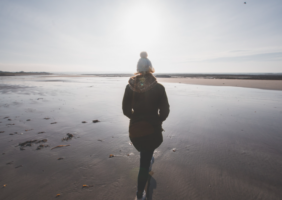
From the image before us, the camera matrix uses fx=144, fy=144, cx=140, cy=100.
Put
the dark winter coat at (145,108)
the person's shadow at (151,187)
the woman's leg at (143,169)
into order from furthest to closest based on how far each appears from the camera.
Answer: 1. the person's shadow at (151,187)
2. the woman's leg at (143,169)
3. the dark winter coat at (145,108)

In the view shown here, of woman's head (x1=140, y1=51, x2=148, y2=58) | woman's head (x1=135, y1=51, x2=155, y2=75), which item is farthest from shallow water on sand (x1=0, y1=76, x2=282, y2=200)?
woman's head (x1=140, y1=51, x2=148, y2=58)

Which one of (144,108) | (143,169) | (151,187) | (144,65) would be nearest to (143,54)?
(144,65)

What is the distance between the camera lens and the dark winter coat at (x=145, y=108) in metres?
2.21

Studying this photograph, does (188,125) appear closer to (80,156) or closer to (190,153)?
(190,153)

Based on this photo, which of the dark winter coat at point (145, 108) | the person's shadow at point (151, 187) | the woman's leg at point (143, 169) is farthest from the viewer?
the person's shadow at point (151, 187)

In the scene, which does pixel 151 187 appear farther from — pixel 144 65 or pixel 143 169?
pixel 144 65

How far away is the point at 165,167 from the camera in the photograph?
336 centimetres

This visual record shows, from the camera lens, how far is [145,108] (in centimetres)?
224

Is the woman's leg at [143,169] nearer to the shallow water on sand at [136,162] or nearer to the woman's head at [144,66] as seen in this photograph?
the shallow water on sand at [136,162]

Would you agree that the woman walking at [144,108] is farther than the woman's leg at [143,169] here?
No

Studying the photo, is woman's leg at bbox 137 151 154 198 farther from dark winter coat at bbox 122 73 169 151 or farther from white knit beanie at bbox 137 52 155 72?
white knit beanie at bbox 137 52 155 72

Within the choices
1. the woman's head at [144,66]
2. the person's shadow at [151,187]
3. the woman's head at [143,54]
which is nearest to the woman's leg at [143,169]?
the person's shadow at [151,187]

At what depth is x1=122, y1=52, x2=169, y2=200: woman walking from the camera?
7.25 feet

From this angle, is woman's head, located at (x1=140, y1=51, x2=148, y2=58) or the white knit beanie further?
woman's head, located at (x1=140, y1=51, x2=148, y2=58)
